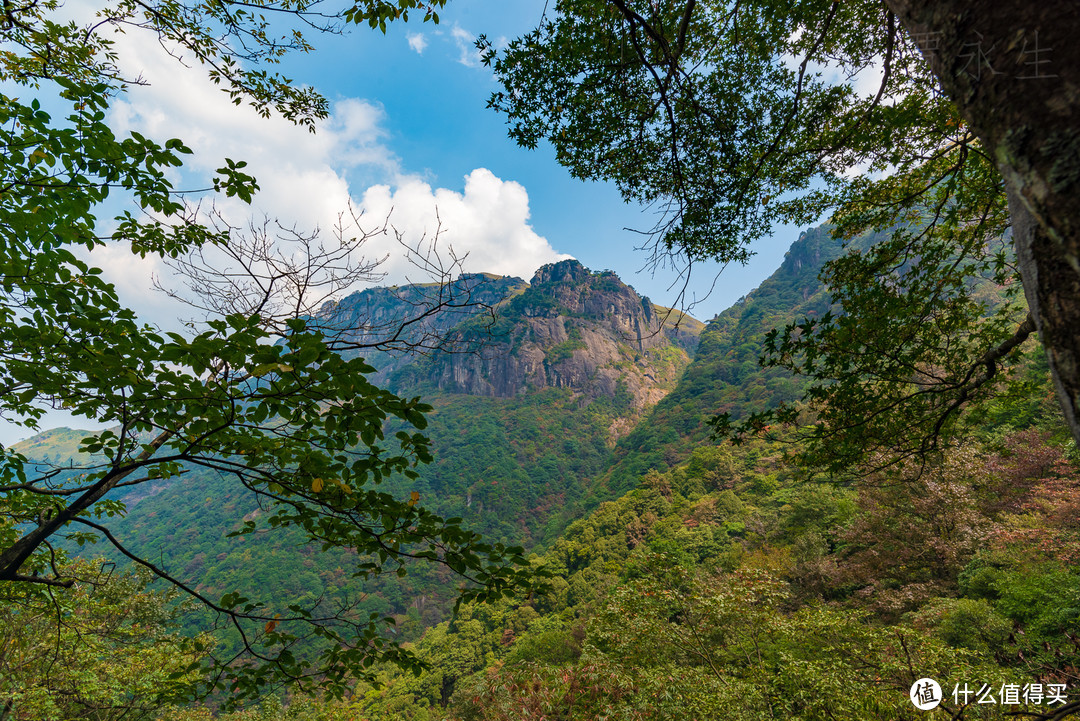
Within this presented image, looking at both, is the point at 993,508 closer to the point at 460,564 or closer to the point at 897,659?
the point at 897,659

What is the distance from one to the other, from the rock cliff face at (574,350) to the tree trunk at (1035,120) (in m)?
86.6

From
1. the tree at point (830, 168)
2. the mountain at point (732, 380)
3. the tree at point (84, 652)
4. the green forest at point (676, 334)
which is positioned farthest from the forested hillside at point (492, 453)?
the tree at point (830, 168)

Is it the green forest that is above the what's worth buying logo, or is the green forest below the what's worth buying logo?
above

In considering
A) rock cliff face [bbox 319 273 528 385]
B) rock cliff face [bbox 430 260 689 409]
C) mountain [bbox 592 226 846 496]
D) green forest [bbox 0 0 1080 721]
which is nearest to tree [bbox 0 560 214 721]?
green forest [bbox 0 0 1080 721]

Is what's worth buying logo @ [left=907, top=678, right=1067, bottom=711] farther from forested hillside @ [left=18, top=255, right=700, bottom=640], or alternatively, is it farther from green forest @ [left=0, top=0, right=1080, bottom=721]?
forested hillside @ [left=18, top=255, right=700, bottom=640]

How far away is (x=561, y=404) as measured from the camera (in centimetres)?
9269

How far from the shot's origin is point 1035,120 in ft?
2.62

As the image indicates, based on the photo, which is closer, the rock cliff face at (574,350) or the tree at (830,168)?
the tree at (830,168)

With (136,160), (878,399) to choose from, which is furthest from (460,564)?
(878,399)

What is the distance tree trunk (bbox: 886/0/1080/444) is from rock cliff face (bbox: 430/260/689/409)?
8658cm

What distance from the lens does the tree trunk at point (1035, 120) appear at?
0.75 meters

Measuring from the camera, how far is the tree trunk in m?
0.75

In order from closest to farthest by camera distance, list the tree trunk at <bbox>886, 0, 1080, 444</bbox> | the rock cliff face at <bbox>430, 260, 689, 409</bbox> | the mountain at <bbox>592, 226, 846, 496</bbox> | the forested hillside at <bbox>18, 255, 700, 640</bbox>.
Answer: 1. the tree trunk at <bbox>886, 0, 1080, 444</bbox>
2. the forested hillside at <bbox>18, 255, 700, 640</bbox>
3. the mountain at <bbox>592, 226, 846, 496</bbox>
4. the rock cliff face at <bbox>430, 260, 689, 409</bbox>

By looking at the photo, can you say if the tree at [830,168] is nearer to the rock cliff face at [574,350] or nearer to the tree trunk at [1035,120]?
the tree trunk at [1035,120]
